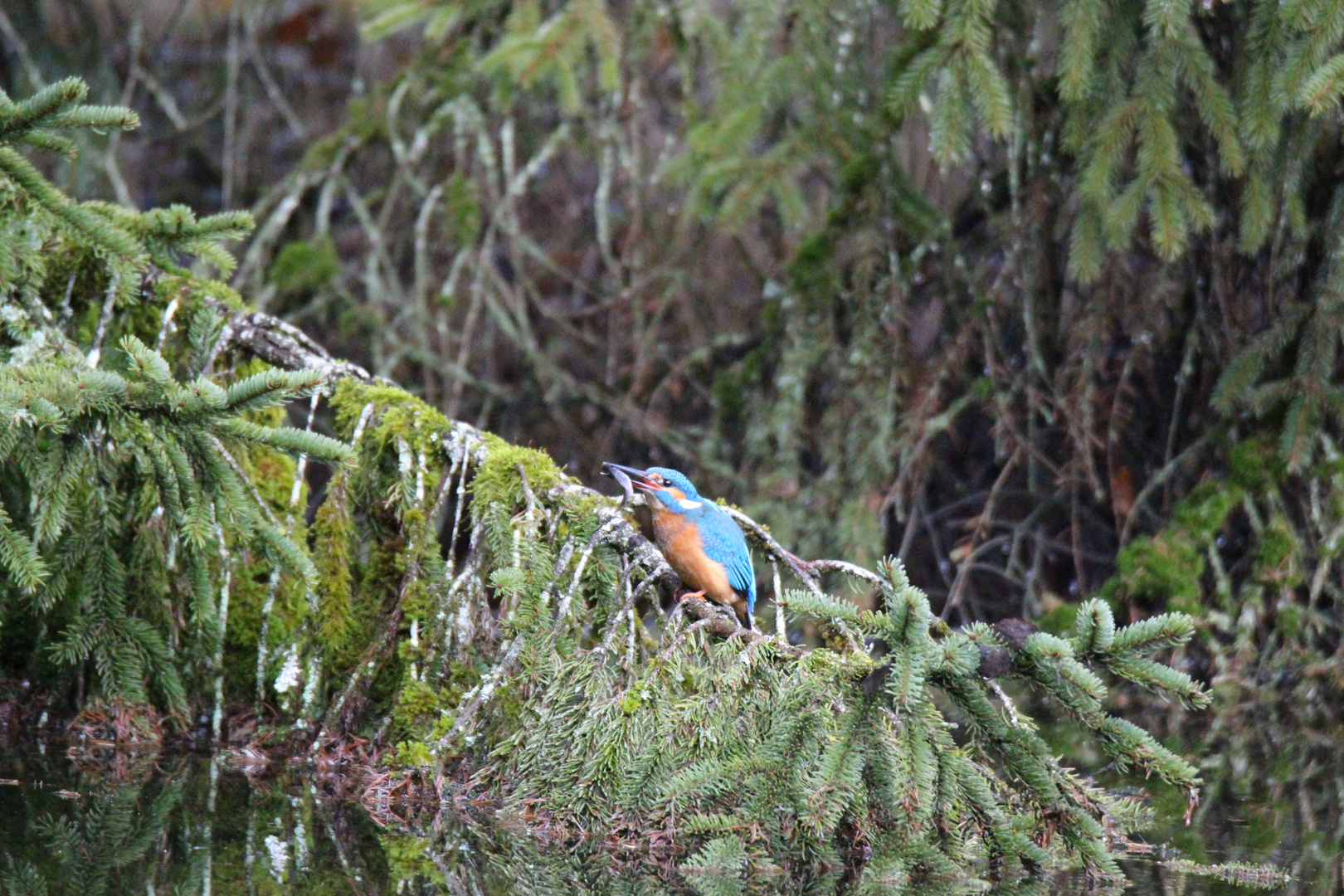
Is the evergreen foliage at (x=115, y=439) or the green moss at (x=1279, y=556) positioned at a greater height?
the evergreen foliage at (x=115, y=439)

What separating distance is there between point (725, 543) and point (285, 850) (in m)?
1.62

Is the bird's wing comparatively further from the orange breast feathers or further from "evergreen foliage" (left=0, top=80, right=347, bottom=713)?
"evergreen foliage" (left=0, top=80, right=347, bottom=713)

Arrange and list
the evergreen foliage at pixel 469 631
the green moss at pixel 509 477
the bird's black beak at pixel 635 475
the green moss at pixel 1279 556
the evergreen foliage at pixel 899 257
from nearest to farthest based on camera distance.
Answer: the evergreen foliage at pixel 469 631 → the green moss at pixel 509 477 → the bird's black beak at pixel 635 475 → the evergreen foliage at pixel 899 257 → the green moss at pixel 1279 556

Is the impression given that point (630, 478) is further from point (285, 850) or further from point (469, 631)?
point (285, 850)

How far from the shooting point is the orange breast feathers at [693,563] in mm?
4070

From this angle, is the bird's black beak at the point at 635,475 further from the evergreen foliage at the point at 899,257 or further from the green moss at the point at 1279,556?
the green moss at the point at 1279,556

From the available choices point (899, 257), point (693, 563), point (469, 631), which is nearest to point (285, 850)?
point (469, 631)

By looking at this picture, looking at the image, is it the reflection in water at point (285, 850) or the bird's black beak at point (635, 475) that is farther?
the bird's black beak at point (635, 475)

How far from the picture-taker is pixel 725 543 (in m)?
4.14

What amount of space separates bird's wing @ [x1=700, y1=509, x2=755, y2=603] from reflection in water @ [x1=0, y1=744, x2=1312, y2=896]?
1116 mm

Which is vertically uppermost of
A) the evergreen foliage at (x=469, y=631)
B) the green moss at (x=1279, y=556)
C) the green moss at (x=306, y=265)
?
the green moss at (x=306, y=265)

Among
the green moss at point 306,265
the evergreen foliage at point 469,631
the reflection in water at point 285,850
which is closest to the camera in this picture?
the evergreen foliage at point 469,631

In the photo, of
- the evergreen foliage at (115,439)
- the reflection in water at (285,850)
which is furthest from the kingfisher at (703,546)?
the evergreen foliage at (115,439)

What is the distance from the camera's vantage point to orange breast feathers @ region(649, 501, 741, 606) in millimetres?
4070
